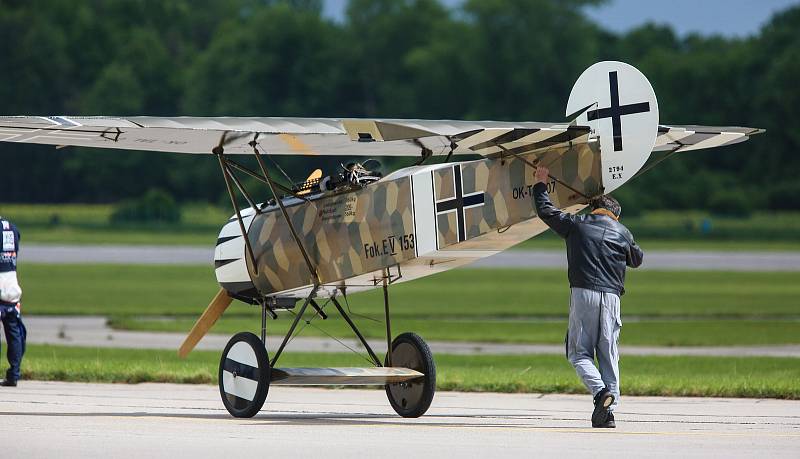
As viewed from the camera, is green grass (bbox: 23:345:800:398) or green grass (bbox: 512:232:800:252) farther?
green grass (bbox: 512:232:800:252)

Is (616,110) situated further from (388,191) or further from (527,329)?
(527,329)

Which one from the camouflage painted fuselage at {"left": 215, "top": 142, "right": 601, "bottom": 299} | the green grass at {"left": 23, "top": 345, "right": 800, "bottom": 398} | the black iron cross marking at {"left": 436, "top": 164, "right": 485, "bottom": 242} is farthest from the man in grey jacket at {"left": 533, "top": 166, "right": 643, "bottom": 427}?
the green grass at {"left": 23, "top": 345, "right": 800, "bottom": 398}

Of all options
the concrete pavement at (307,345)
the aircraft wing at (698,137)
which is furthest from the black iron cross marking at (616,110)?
the concrete pavement at (307,345)

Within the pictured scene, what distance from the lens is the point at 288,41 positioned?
12769 centimetres

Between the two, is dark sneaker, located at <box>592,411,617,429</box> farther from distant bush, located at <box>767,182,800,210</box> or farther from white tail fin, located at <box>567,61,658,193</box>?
distant bush, located at <box>767,182,800,210</box>

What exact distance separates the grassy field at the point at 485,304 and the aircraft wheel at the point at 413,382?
1240cm

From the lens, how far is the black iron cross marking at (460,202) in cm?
1184

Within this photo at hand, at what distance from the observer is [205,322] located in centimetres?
1462

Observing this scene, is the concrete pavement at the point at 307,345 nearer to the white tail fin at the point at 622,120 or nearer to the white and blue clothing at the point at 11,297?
the white and blue clothing at the point at 11,297

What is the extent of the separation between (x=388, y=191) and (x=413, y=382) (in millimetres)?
1947

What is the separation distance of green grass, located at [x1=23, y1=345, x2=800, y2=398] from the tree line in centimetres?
8018

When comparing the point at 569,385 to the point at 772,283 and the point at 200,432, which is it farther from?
the point at 772,283

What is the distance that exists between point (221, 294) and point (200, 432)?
3.55 meters

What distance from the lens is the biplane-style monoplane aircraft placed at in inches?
446
